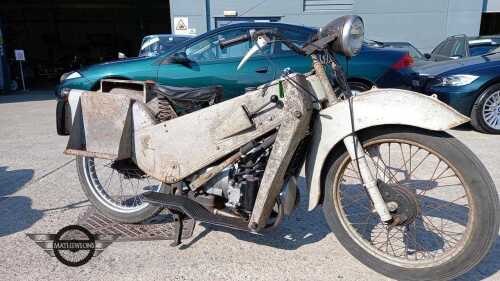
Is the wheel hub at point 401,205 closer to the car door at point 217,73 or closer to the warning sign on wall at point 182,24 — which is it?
the car door at point 217,73

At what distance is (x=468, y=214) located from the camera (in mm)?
2119

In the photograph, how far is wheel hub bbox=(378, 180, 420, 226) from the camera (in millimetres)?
2166

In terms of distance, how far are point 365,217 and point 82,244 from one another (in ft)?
6.58

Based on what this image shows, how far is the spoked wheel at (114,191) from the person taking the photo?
2.88 m

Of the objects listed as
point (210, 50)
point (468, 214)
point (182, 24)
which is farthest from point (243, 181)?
point (182, 24)

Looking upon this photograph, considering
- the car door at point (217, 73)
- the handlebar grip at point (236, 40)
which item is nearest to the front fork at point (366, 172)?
the handlebar grip at point (236, 40)

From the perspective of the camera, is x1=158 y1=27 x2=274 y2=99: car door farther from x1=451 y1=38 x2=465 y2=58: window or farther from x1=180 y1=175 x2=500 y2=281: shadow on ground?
x1=451 y1=38 x2=465 y2=58: window

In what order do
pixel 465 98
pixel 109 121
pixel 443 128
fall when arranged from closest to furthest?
pixel 443 128 < pixel 109 121 < pixel 465 98

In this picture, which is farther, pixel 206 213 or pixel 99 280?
pixel 206 213

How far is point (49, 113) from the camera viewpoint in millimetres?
8930

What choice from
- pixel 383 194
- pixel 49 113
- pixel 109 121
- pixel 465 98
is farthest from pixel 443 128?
pixel 49 113

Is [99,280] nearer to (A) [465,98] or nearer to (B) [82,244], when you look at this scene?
(B) [82,244]

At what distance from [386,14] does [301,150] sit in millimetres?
12080

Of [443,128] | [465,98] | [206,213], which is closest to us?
[443,128]
